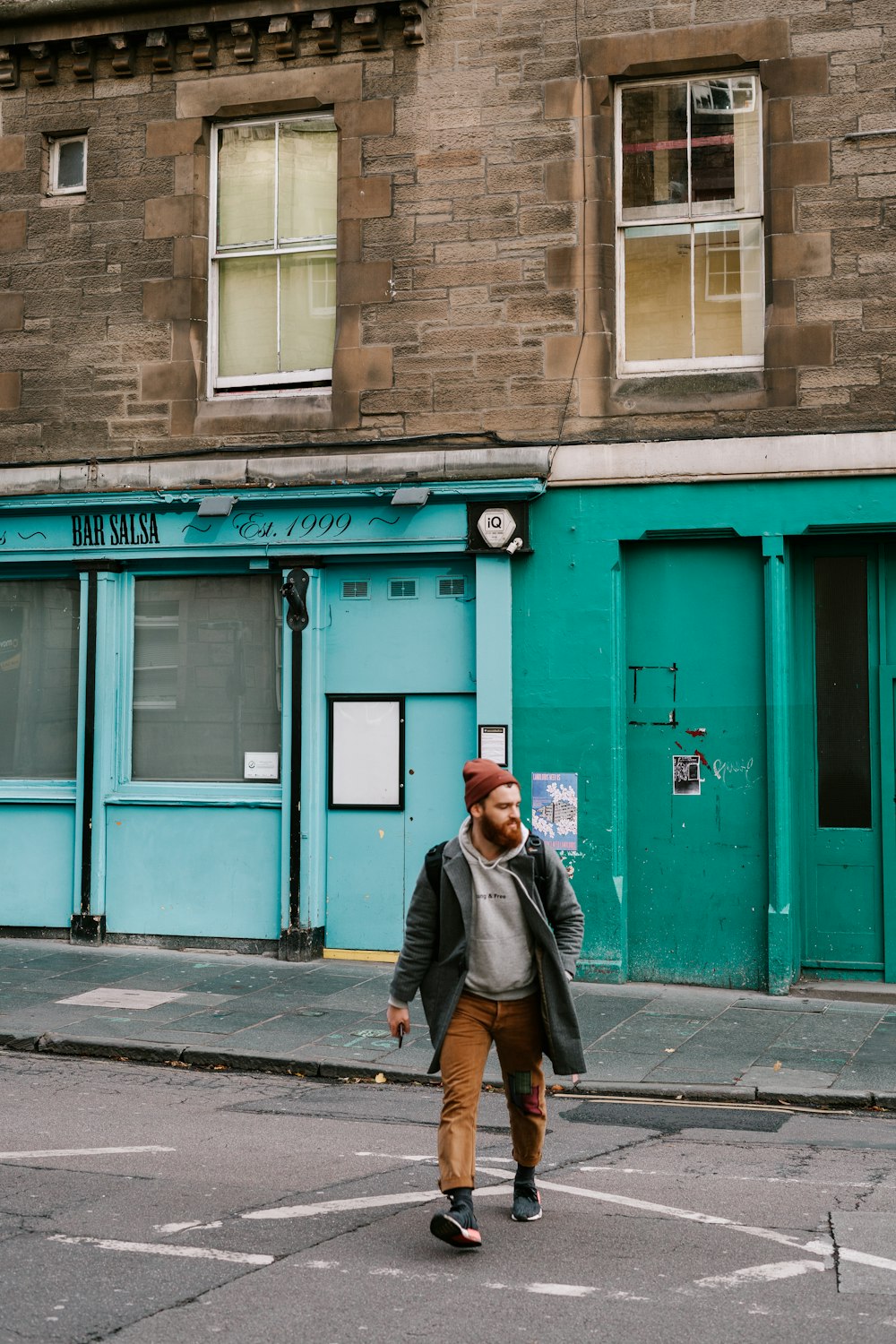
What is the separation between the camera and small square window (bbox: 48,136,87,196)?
516 inches

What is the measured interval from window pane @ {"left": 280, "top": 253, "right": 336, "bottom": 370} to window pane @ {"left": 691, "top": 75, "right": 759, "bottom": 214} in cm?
320

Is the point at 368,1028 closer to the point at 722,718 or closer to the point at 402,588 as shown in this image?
the point at 722,718

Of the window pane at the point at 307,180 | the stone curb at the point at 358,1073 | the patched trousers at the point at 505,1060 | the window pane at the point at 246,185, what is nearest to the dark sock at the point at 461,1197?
the patched trousers at the point at 505,1060

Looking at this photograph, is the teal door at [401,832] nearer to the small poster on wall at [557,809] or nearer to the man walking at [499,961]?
the small poster on wall at [557,809]

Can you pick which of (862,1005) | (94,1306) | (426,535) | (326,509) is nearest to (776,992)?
(862,1005)

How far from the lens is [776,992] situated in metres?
10.9

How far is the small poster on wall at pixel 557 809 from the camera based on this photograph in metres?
11.5

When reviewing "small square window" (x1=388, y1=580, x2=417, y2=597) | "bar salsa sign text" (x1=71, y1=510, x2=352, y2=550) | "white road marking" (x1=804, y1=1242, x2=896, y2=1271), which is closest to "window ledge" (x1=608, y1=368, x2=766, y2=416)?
"small square window" (x1=388, y1=580, x2=417, y2=597)

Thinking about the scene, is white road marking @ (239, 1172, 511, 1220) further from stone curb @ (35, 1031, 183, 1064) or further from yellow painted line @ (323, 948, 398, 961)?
yellow painted line @ (323, 948, 398, 961)

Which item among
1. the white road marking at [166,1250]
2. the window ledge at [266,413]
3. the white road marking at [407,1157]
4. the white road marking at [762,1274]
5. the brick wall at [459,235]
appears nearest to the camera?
the white road marking at [762,1274]

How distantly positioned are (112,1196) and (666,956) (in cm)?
632

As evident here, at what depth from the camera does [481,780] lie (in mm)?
5523

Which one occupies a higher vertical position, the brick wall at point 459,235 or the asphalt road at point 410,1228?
the brick wall at point 459,235

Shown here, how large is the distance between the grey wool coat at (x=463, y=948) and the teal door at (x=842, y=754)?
604 centimetres
